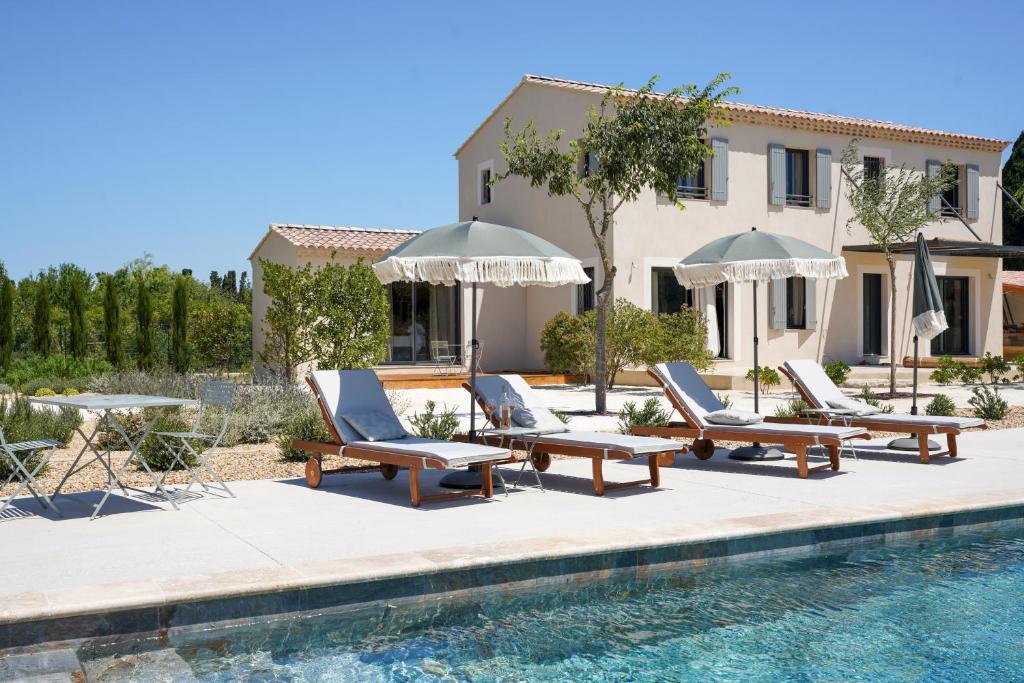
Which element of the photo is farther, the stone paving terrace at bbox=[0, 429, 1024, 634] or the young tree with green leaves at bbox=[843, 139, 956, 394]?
the young tree with green leaves at bbox=[843, 139, 956, 394]

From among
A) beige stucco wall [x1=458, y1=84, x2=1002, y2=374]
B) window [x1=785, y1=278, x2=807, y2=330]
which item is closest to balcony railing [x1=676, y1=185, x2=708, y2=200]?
beige stucco wall [x1=458, y1=84, x2=1002, y2=374]

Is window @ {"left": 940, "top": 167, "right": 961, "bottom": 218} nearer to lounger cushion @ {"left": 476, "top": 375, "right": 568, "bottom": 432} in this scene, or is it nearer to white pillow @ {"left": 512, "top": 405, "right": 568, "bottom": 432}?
lounger cushion @ {"left": 476, "top": 375, "right": 568, "bottom": 432}

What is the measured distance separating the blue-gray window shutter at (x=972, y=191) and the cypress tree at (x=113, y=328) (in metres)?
21.1

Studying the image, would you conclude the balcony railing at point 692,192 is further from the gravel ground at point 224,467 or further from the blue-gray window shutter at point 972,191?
the gravel ground at point 224,467

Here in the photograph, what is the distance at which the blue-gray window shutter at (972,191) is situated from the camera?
1024 inches

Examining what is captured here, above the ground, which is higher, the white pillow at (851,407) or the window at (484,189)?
the window at (484,189)

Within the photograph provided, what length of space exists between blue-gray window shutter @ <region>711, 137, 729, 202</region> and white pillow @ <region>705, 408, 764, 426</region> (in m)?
13.4

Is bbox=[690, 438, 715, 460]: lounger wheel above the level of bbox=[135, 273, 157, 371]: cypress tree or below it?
below

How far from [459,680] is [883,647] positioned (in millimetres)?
2013

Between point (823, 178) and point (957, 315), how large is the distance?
20.0ft

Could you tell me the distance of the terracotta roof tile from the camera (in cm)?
2225

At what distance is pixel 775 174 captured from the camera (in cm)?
2306

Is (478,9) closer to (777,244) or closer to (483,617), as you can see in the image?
(777,244)

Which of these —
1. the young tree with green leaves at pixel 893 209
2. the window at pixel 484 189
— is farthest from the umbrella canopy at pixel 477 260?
the window at pixel 484 189
